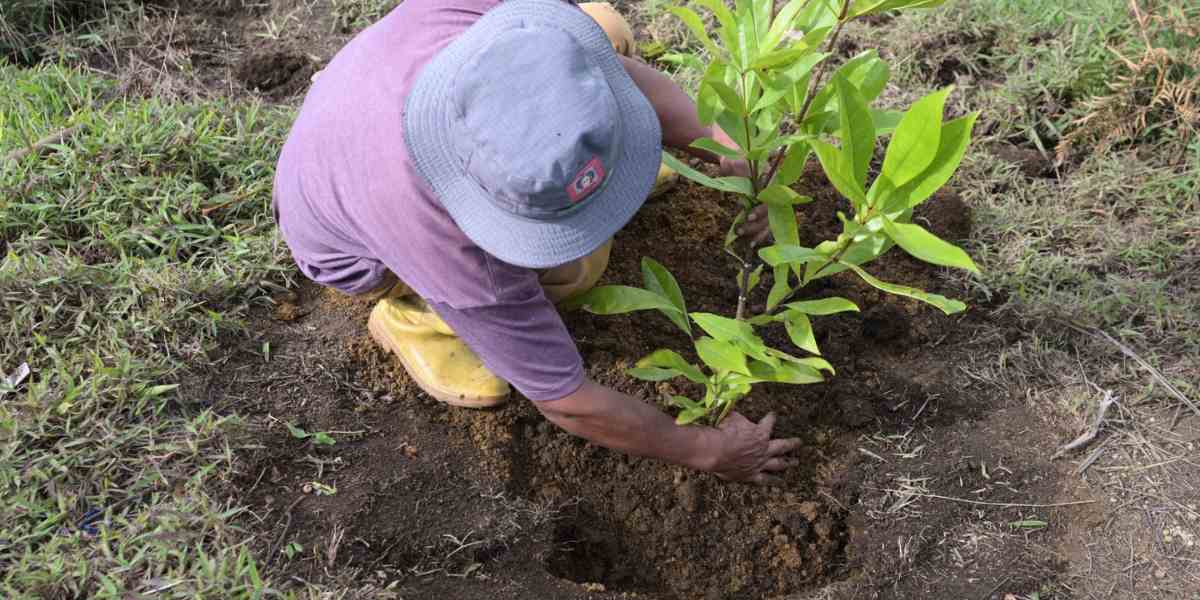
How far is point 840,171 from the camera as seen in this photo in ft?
4.97

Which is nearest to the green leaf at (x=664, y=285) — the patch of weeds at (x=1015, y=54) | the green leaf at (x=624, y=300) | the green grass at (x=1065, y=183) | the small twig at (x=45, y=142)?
the green leaf at (x=624, y=300)

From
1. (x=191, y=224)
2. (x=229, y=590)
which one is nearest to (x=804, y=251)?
(x=229, y=590)

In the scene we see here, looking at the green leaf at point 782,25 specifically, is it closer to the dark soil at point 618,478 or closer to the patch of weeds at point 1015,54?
the dark soil at point 618,478

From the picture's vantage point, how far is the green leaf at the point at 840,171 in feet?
4.91

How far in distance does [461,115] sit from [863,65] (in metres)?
0.75

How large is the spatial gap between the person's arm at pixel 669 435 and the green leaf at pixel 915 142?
74 cm

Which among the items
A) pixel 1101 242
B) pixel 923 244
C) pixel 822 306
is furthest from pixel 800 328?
pixel 1101 242

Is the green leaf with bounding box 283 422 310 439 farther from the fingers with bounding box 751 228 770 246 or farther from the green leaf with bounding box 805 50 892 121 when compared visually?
the green leaf with bounding box 805 50 892 121

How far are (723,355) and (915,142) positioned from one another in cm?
58

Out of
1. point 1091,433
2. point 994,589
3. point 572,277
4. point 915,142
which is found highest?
point 915,142

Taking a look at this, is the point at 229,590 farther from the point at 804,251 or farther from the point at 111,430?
the point at 804,251

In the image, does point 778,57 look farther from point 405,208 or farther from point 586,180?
point 405,208

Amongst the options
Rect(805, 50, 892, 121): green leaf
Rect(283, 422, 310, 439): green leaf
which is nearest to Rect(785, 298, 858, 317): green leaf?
Rect(805, 50, 892, 121): green leaf

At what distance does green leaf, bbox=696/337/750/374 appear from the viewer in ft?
5.96
